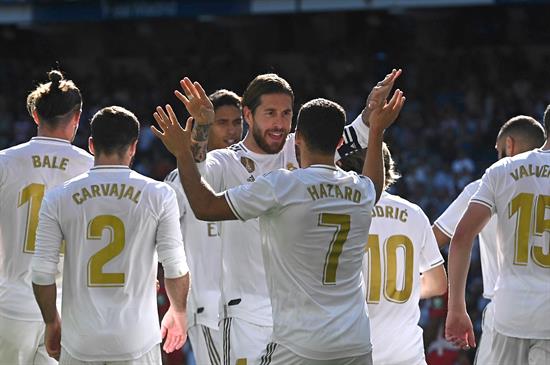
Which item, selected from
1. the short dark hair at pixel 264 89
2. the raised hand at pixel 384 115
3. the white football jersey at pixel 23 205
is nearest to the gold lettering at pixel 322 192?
the raised hand at pixel 384 115

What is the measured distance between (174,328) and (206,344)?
1624mm

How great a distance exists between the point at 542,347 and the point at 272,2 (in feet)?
51.0

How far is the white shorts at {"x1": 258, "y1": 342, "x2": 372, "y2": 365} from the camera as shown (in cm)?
548

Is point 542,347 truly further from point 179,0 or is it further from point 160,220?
point 179,0

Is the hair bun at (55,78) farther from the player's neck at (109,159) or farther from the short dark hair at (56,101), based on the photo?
the player's neck at (109,159)

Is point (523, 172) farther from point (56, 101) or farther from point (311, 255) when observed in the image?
point (56, 101)

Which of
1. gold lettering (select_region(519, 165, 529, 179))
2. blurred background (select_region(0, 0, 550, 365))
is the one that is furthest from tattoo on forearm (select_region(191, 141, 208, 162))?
blurred background (select_region(0, 0, 550, 365))

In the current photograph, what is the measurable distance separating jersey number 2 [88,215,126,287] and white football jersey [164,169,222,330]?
6.78 ft

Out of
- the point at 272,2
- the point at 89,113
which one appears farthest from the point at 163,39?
the point at 272,2

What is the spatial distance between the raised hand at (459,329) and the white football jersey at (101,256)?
167cm

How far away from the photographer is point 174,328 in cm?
636

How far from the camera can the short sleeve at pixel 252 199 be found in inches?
215

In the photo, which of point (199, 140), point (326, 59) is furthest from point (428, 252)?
point (326, 59)

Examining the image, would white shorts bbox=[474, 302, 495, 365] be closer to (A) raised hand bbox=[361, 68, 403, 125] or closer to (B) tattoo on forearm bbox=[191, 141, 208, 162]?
(A) raised hand bbox=[361, 68, 403, 125]
